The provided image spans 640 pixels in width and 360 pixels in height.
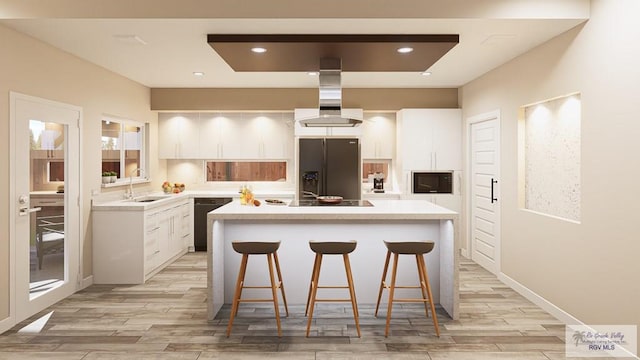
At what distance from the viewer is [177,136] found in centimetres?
683

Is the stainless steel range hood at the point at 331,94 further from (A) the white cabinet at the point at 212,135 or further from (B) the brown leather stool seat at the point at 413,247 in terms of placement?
(A) the white cabinet at the point at 212,135

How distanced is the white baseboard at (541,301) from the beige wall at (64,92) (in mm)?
4652

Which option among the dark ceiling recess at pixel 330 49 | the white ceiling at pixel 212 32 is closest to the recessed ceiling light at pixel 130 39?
the white ceiling at pixel 212 32

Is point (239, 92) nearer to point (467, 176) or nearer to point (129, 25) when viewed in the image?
point (129, 25)

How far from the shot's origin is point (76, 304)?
4.13 m

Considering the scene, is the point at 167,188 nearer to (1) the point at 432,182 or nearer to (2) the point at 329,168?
(2) the point at 329,168

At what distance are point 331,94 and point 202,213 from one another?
10.4ft

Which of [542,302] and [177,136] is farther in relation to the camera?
[177,136]

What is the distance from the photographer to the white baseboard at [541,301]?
3574 mm

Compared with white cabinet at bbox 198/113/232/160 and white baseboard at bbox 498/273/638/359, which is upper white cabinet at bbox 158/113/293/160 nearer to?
white cabinet at bbox 198/113/232/160

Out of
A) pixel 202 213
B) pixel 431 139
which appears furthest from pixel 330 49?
pixel 202 213

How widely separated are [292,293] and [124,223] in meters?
2.20

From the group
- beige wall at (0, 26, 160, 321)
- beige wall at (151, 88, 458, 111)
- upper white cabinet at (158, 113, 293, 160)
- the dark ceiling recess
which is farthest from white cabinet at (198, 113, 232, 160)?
the dark ceiling recess

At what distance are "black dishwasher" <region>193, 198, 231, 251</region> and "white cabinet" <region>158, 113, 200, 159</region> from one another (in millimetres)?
819
